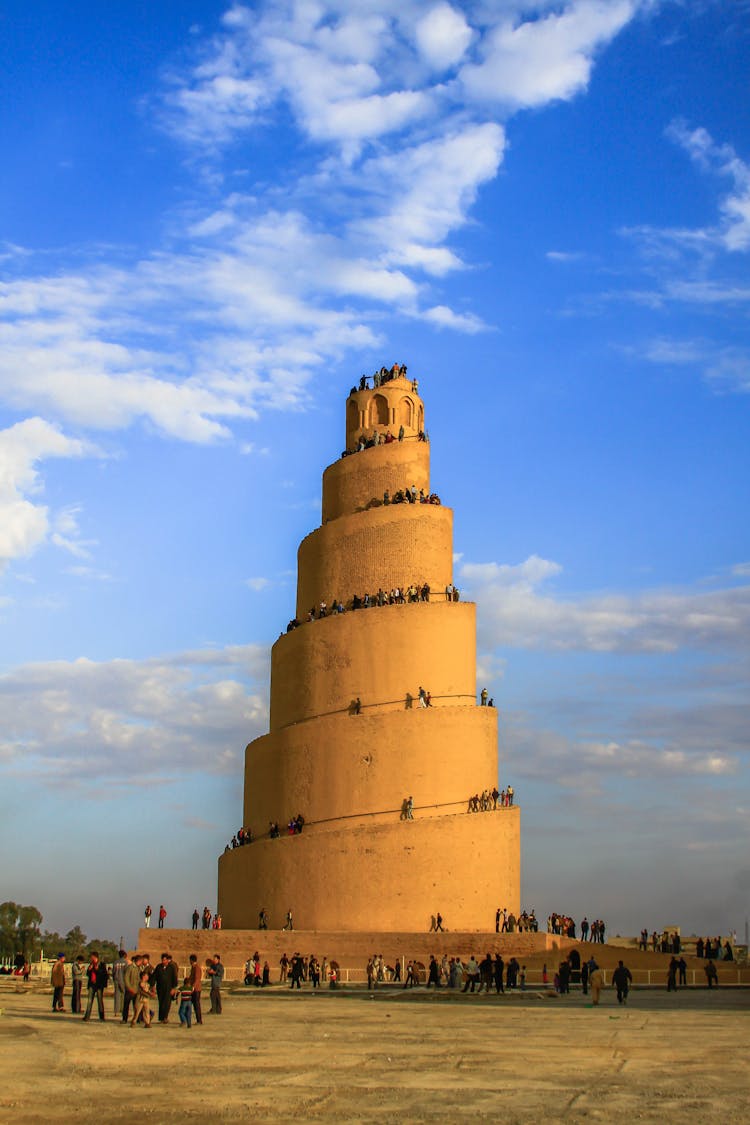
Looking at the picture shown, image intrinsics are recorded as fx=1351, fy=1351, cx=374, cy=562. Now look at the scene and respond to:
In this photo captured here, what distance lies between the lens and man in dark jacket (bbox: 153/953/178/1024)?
15.9 meters

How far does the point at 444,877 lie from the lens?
29625 millimetres

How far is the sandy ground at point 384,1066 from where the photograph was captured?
9.01m

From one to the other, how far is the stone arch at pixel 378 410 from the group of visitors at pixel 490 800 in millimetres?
10535

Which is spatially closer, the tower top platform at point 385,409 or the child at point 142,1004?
the child at point 142,1004

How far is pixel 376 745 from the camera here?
102 ft

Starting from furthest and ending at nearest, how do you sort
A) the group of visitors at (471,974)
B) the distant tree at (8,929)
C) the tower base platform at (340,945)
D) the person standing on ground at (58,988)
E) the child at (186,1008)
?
the distant tree at (8,929) → the tower base platform at (340,945) → the group of visitors at (471,974) → the person standing on ground at (58,988) → the child at (186,1008)

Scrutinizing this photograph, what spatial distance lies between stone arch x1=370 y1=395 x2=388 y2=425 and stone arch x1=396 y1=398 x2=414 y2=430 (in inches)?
13.8

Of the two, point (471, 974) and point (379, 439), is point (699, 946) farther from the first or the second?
point (379, 439)

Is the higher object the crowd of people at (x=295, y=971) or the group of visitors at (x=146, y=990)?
the group of visitors at (x=146, y=990)

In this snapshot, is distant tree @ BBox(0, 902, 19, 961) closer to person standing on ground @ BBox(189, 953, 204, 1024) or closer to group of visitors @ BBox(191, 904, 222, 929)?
group of visitors @ BBox(191, 904, 222, 929)

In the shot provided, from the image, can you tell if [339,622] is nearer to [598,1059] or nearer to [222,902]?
[222,902]

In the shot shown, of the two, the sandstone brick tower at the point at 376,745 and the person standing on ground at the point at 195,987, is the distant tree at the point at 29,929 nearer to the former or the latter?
the sandstone brick tower at the point at 376,745

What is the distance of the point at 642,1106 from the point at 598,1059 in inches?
117

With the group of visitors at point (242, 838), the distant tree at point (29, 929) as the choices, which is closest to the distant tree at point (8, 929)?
the distant tree at point (29, 929)
